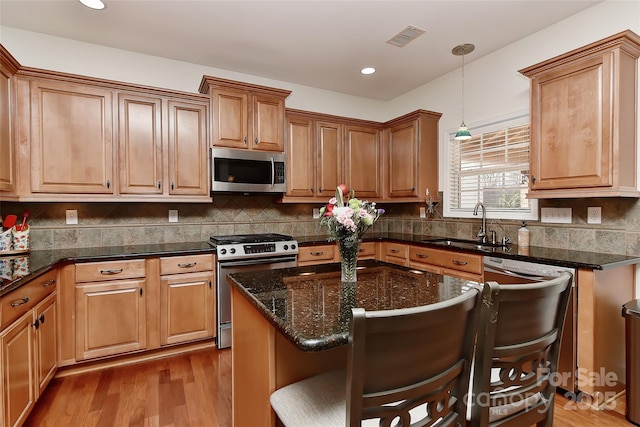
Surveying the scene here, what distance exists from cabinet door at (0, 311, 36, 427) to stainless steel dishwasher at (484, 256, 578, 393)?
10.2ft

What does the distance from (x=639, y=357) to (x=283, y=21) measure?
3.36 m

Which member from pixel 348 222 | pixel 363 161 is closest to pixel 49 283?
pixel 348 222

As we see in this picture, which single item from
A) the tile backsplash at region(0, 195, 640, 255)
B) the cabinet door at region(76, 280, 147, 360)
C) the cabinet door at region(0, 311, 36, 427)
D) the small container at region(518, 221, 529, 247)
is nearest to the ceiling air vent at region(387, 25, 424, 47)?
the tile backsplash at region(0, 195, 640, 255)

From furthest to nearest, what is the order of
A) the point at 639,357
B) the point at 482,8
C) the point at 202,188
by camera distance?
the point at 202,188, the point at 482,8, the point at 639,357

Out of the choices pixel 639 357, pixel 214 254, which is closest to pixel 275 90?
pixel 214 254

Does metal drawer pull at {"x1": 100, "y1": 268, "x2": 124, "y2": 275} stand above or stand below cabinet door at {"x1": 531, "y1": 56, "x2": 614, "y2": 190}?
below

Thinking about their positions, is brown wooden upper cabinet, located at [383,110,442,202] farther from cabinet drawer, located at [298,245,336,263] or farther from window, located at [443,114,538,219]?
cabinet drawer, located at [298,245,336,263]

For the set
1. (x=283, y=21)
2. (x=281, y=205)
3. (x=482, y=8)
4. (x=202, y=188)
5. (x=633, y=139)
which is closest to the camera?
(x=633, y=139)

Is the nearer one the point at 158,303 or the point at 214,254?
the point at 158,303

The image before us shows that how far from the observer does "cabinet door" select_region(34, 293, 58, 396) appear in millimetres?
2092

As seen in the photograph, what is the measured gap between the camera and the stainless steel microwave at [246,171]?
10.4 ft

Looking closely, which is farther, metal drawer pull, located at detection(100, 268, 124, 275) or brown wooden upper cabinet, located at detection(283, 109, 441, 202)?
brown wooden upper cabinet, located at detection(283, 109, 441, 202)

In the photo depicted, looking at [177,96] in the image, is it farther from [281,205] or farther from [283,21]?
[281,205]

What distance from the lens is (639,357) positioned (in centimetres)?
193
